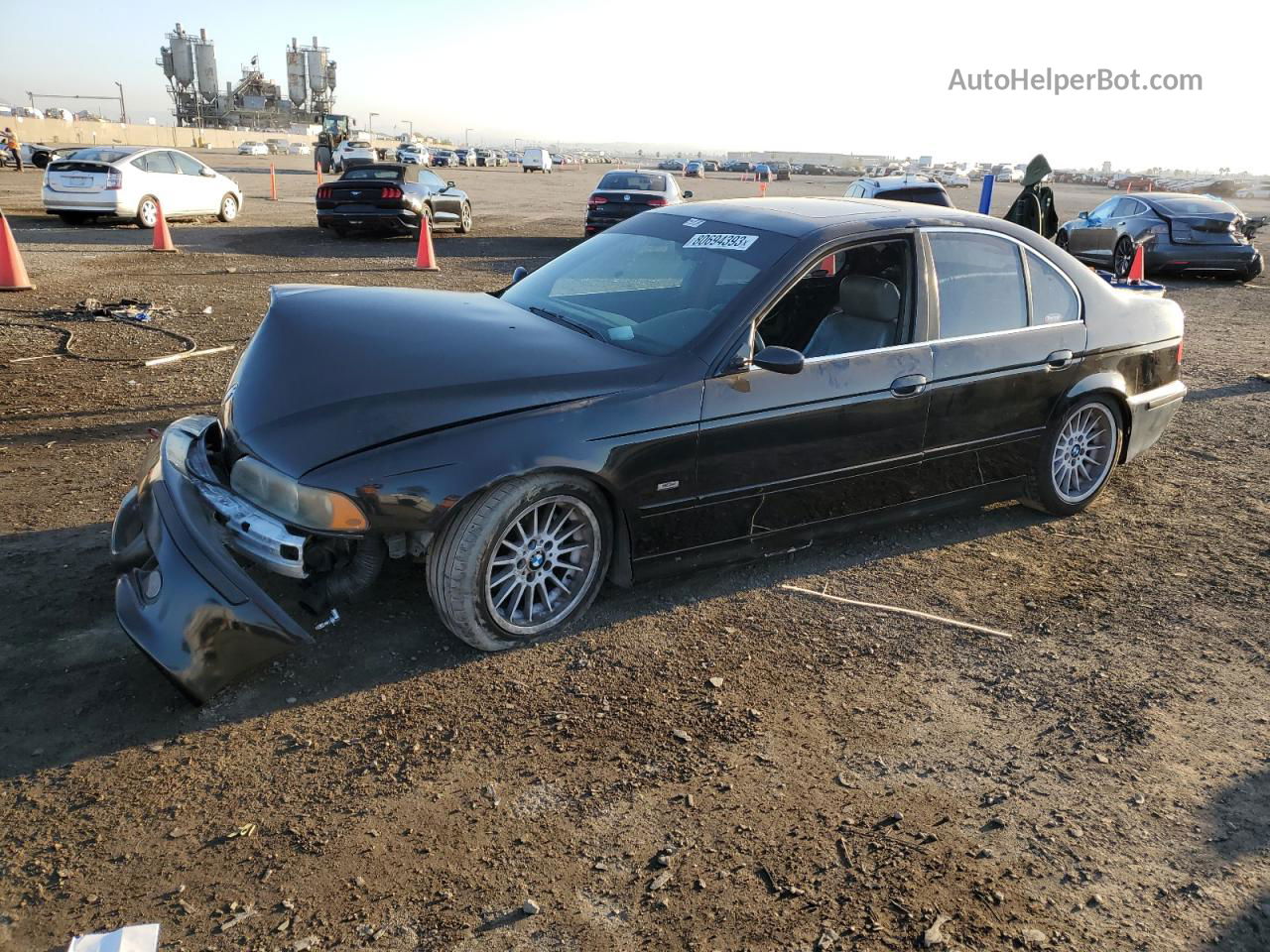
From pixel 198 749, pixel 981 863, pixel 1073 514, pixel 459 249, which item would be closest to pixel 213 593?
pixel 198 749

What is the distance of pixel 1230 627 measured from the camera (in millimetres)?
4027

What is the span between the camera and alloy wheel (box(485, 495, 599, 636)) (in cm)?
345

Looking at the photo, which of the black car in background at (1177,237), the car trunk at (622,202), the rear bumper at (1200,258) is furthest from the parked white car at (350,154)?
the rear bumper at (1200,258)

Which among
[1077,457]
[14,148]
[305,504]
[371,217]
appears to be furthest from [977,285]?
[14,148]

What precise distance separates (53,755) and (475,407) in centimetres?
172

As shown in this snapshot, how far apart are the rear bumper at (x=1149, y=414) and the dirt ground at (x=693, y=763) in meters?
0.62

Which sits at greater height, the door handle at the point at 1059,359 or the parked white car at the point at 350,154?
the parked white car at the point at 350,154

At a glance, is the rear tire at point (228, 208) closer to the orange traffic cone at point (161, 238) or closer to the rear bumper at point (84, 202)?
the rear bumper at point (84, 202)

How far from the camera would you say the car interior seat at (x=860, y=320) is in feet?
14.1

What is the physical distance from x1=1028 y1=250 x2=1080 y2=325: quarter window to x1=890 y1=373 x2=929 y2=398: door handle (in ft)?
3.13

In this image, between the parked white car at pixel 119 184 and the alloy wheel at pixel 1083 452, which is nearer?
the alloy wheel at pixel 1083 452

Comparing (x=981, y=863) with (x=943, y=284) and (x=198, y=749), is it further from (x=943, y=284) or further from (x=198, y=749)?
A: (x=943, y=284)

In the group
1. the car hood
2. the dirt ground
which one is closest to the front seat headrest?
the dirt ground

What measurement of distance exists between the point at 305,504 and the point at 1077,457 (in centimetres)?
409
